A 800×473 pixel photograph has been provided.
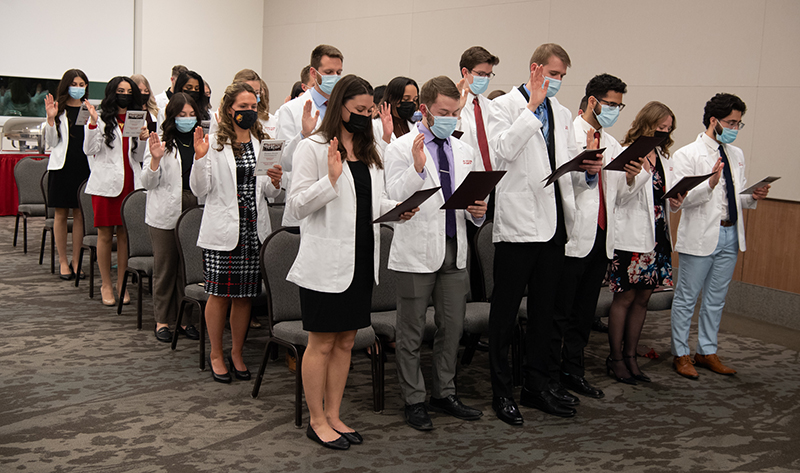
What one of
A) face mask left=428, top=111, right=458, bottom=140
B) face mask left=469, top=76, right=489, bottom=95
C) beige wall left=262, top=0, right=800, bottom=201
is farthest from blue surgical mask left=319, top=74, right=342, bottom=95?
beige wall left=262, top=0, right=800, bottom=201

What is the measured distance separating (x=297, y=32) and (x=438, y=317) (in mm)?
8447

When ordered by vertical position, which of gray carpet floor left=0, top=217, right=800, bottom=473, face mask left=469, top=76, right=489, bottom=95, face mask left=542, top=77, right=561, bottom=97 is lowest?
gray carpet floor left=0, top=217, right=800, bottom=473

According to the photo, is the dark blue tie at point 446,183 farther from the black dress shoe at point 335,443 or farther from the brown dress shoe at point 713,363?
the brown dress shoe at point 713,363

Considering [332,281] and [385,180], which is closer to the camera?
[332,281]

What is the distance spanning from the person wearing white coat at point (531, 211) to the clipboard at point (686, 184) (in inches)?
30.7

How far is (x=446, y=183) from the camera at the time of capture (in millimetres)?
3387

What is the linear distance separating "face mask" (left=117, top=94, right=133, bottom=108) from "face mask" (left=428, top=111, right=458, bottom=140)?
293 centimetres

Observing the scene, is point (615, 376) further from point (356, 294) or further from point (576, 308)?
point (356, 294)

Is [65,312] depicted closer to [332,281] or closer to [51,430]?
[51,430]

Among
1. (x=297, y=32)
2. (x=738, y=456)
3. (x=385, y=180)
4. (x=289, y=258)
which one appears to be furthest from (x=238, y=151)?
(x=297, y=32)

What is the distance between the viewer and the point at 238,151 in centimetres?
376

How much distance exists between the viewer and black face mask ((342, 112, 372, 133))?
298 cm

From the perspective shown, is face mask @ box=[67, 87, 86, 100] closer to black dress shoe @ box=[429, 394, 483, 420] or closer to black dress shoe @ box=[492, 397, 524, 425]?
black dress shoe @ box=[429, 394, 483, 420]

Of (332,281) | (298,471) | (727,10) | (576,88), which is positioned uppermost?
(727,10)
